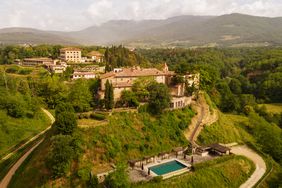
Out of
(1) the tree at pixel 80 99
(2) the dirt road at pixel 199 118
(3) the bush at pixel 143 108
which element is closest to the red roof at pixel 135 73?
(1) the tree at pixel 80 99

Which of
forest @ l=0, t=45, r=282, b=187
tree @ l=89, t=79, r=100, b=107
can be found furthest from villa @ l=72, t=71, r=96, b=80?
tree @ l=89, t=79, r=100, b=107

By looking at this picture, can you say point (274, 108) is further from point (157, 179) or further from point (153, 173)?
point (157, 179)

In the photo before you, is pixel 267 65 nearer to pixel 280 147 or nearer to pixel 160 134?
pixel 280 147

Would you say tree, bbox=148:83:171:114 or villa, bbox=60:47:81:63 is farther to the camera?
villa, bbox=60:47:81:63

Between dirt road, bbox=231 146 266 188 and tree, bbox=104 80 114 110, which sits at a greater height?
tree, bbox=104 80 114 110

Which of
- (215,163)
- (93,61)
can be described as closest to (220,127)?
(215,163)

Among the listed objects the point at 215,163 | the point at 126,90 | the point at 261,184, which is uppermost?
the point at 126,90

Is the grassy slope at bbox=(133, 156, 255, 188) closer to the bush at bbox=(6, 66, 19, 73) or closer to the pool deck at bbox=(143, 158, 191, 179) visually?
the pool deck at bbox=(143, 158, 191, 179)
